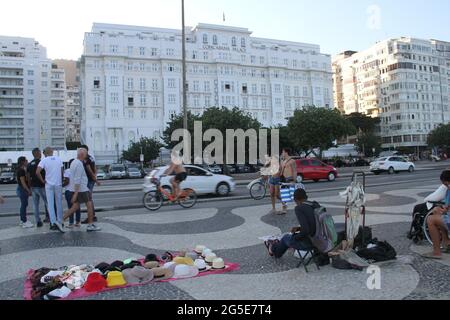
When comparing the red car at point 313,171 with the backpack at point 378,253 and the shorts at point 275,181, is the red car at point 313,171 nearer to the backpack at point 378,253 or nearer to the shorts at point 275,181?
the shorts at point 275,181

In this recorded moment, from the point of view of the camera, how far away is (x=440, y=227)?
262 inches

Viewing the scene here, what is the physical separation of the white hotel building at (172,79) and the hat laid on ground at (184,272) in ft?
293

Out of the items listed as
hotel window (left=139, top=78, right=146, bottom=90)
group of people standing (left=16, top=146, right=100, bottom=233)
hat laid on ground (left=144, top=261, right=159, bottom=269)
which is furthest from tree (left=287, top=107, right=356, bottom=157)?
hotel window (left=139, top=78, right=146, bottom=90)

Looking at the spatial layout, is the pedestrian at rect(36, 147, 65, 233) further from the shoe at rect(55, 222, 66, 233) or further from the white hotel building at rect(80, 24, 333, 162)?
the white hotel building at rect(80, 24, 333, 162)

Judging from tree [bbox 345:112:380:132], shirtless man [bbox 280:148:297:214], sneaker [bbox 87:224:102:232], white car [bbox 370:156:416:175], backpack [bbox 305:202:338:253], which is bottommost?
sneaker [bbox 87:224:102:232]

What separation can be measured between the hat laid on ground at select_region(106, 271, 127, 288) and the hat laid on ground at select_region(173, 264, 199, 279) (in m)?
0.71

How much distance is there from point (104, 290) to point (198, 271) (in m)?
1.30

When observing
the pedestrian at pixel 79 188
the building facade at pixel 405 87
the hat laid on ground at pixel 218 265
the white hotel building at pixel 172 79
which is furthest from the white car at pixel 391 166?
the building facade at pixel 405 87

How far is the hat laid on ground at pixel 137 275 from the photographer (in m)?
5.61

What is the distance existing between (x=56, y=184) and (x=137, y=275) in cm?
508

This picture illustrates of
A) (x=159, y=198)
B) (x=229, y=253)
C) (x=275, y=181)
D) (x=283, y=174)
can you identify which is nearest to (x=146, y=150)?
(x=159, y=198)

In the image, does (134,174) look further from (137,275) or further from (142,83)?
(142,83)

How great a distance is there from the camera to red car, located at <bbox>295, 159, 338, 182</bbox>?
27.9 metres

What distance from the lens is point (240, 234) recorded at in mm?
9148
